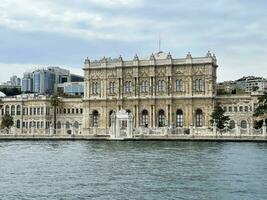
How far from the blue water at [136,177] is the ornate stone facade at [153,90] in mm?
42067

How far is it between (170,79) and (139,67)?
210 inches

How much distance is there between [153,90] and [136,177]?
185 ft

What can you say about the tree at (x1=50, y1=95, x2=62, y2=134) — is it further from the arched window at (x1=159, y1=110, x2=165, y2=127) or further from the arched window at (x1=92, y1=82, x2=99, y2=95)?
the arched window at (x1=159, y1=110, x2=165, y2=127)

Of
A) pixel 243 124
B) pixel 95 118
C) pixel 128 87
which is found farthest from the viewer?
pixel 95 118

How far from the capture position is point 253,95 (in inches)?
3145

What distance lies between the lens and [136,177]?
26797 mm

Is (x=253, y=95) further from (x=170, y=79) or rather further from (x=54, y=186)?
(x=54, y=186)

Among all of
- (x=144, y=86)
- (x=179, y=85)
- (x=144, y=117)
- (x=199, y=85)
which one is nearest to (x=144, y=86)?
(x=144, y=86)

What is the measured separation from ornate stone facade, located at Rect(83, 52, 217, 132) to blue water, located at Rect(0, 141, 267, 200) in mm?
42067

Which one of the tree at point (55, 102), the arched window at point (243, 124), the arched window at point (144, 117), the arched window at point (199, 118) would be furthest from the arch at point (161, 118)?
the tree at point (55, 102)

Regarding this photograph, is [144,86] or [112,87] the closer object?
[144,86]

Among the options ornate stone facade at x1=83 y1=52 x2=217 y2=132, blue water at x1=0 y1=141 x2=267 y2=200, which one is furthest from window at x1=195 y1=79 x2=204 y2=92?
blue water at x1=0 y1=141 x2=267 y2=200

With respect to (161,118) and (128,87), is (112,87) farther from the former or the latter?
(161,118)

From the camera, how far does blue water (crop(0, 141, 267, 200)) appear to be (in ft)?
72.8
